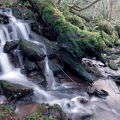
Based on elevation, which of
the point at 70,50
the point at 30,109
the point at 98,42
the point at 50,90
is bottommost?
the point at 50,90

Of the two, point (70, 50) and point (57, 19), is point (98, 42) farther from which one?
point (57, 19)

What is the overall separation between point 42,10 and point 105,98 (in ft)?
23.1

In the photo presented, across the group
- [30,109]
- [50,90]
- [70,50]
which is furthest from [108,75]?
[30,109]

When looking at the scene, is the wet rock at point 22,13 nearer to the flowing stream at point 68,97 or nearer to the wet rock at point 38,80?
the flowing stream at point 68,97

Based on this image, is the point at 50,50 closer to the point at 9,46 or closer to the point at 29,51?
the point at 29,51

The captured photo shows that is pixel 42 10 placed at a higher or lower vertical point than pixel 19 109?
higher

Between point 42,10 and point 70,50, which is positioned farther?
point 42,10

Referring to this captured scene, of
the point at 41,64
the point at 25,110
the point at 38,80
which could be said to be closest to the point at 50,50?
the point at 41,64

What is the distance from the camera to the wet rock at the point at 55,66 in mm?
6708

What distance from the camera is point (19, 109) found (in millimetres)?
4012

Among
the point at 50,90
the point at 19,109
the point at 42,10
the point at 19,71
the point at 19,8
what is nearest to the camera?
the point at 19,109

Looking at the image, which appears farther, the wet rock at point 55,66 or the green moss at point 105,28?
the green moss at point 105,28

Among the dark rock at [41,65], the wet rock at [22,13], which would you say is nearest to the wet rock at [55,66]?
the dark rock at [41,65]

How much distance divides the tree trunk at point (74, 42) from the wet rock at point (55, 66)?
473mm
